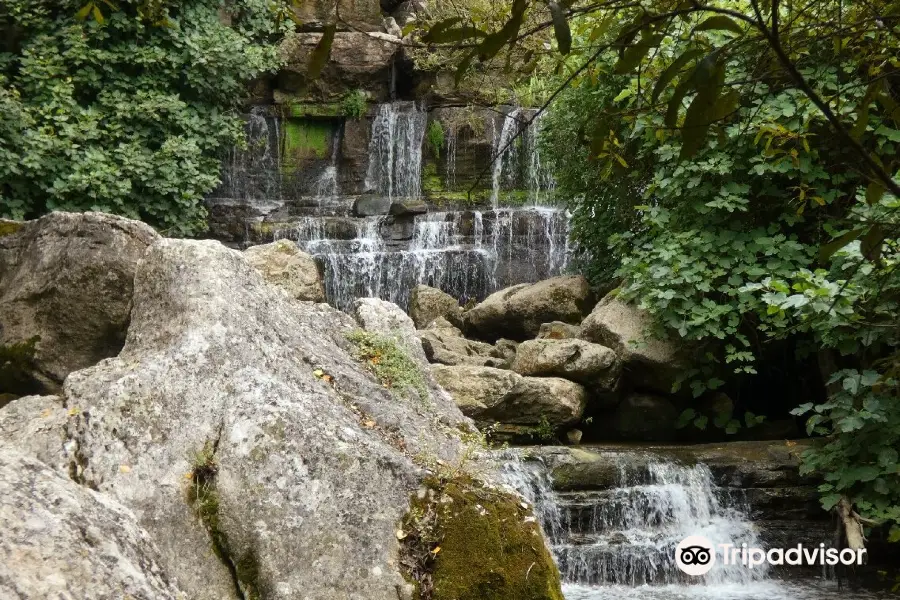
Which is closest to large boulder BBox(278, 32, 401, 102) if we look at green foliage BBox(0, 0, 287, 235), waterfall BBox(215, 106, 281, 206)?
waterfall BBox(215, 106, 281, 206)

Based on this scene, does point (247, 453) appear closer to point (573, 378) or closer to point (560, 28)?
point (560, 28)

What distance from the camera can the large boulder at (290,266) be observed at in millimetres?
9344

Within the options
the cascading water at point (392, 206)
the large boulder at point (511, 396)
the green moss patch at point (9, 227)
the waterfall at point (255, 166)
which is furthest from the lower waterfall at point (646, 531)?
the waterfall at point (255, 166)

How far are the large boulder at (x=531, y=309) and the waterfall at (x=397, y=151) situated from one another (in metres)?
5.88

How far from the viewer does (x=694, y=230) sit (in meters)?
8.14

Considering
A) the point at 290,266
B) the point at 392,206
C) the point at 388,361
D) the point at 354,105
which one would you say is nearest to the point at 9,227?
the point at 290,266

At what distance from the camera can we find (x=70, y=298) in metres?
5.30

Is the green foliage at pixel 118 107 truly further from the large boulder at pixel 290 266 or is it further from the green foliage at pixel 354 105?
the large boulder at pixel 290 266

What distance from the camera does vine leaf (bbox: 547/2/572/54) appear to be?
1.16 metres

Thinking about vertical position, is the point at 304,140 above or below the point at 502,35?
above

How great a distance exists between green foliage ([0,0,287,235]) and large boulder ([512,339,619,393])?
6986mm

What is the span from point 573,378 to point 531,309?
2678 mm

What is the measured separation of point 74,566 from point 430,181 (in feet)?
53.7

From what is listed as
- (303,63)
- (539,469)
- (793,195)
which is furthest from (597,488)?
(303,63)
